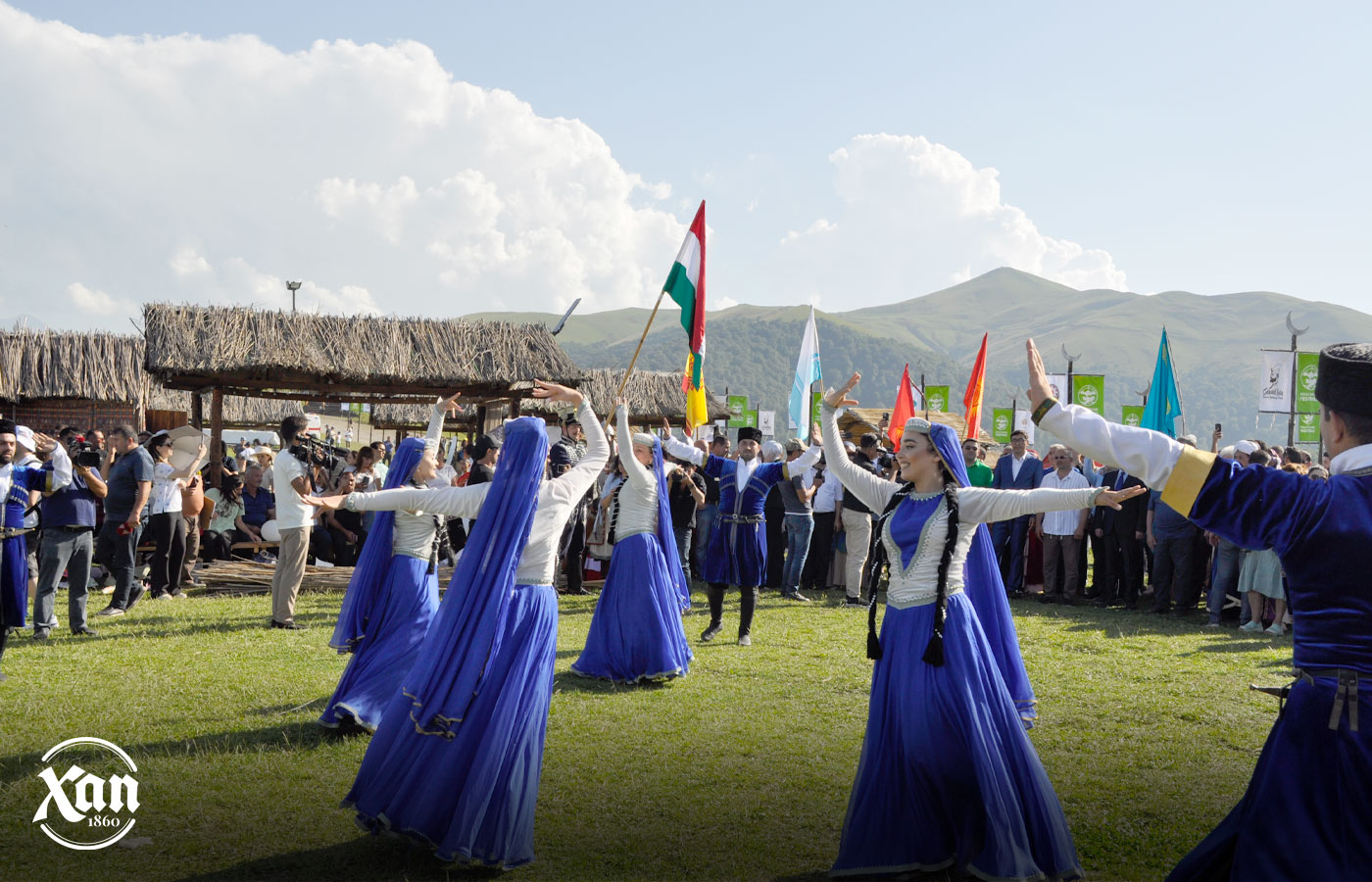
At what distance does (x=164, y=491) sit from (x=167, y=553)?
3.07 feet

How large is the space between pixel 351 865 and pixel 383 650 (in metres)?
2.06

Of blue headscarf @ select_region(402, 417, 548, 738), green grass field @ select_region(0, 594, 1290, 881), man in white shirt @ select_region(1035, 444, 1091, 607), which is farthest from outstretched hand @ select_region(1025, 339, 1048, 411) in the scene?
man in white shirt @ select_region(1035, 444, 1091, 607)

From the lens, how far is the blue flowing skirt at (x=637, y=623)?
8102 mm

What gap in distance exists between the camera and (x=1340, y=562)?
260 cm

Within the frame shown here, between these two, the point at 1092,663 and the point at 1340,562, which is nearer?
the point at 1340,562

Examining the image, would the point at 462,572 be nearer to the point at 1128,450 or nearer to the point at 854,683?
the point at 1128,450

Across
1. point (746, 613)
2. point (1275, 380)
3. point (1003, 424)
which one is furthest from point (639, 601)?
point (1003, 424)

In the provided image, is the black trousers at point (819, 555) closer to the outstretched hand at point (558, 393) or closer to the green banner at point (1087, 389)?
the outstretched hand at point (558, 393)

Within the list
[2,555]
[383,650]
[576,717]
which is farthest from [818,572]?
[2,555]

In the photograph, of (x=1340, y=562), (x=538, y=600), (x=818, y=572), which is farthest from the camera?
(x=818, y=572)

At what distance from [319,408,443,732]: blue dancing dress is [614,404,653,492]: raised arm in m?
1.47

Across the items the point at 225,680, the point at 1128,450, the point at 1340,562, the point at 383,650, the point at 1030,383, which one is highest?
the point at 1030,383

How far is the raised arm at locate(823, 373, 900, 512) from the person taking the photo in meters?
5.16

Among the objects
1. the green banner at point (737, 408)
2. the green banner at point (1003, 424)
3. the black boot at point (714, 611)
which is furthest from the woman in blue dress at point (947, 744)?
the green banner at point (737, 408)
